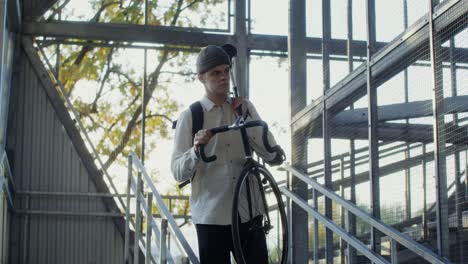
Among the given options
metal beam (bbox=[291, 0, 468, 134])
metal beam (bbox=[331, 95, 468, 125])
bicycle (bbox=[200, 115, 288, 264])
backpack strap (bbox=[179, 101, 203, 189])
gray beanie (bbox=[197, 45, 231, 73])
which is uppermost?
metal beam (bbox=[291, 0, 468, 134])

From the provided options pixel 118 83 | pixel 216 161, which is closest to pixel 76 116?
pixel 118 83

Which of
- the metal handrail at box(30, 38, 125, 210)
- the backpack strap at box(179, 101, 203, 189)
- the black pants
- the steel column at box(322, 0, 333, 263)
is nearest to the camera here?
the black pants

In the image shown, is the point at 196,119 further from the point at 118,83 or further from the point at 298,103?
the point at 118,83

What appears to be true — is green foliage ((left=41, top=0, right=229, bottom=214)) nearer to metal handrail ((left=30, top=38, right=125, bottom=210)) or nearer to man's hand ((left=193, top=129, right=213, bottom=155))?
metal handrail ((left=30, top=38, right=125, bottom=210))

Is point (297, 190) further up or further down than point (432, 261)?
further up

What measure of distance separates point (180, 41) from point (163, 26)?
273 millimetres

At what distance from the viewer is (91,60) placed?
33.0 ft

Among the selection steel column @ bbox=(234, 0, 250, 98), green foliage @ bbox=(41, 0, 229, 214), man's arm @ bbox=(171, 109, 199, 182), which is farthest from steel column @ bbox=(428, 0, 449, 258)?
green foliage @ bbox=(41, 0, 229, 214)

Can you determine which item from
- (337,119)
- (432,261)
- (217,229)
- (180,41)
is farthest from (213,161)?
(180,41)

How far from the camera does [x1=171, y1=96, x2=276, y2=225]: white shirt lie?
3734 mm

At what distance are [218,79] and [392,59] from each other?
1.65m

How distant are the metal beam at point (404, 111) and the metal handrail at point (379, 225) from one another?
493 millimetres

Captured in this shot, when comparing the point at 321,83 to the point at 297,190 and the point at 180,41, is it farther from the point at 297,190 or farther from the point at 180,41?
the point at 180,41

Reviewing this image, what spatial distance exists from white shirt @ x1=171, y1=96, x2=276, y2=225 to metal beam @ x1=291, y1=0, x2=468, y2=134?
48.8 inches
